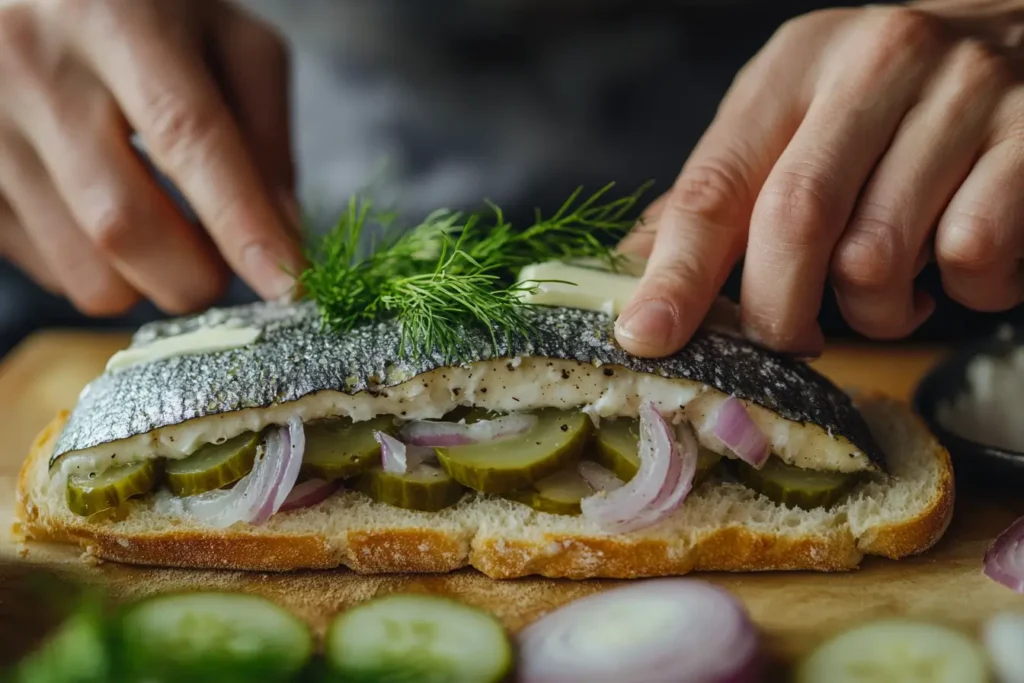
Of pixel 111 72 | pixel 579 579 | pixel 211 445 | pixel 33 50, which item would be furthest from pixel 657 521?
pixel 33 50

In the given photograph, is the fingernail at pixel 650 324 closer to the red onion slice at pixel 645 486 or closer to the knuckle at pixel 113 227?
the red onion slice at pixel 645 486

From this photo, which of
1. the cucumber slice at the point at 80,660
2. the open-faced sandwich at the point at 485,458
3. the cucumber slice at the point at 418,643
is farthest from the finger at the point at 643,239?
the cucumber slice at the point at 80,660

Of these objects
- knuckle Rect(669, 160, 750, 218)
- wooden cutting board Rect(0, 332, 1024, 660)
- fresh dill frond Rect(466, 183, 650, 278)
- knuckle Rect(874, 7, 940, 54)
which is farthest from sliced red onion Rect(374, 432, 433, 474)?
knuckle Rect(874, 7, 940, 54)

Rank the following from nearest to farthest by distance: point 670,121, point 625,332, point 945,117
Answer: point 625,332
point 945,117
point 670,121

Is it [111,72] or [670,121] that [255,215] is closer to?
[111,72]

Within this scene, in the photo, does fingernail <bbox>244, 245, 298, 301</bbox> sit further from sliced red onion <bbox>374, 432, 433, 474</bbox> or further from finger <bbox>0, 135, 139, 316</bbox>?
sliced red onion <bbox>374, 432, 433, 474</bbox>

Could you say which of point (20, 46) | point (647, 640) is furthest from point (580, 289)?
point (20, 46)
